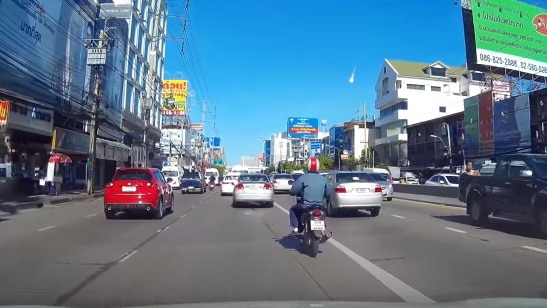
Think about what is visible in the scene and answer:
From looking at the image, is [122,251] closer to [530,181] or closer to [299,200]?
[299,200]

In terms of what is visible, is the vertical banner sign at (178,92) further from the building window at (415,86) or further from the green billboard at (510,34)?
the green billboard at (510,34)

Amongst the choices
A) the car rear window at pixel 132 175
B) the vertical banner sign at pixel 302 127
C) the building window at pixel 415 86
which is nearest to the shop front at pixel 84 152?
the car rear window at pixel 132 175

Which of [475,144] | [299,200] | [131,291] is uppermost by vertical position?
[475,144]

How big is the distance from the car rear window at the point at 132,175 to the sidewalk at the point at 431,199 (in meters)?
12.5

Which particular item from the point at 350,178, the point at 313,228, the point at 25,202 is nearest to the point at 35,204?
the point at 25,202

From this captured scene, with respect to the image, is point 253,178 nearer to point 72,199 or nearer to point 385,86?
point 72,199

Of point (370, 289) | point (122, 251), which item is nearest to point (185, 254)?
point (122, 251)

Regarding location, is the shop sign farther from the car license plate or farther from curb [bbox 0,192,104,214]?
the car license plate

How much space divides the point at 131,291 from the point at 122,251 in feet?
12.1

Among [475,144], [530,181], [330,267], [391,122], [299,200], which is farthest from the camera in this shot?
[391,122]

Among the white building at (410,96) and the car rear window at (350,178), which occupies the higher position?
the white building at (410,96)

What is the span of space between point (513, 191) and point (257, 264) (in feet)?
24.4

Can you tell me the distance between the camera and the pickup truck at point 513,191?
38.8 ft

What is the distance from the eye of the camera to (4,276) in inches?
293
